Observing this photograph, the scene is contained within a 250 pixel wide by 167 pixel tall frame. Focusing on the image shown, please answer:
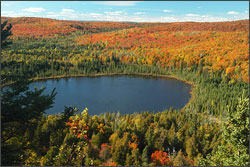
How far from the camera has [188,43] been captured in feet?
653

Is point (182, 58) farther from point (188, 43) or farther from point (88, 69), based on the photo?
point (88, 69)

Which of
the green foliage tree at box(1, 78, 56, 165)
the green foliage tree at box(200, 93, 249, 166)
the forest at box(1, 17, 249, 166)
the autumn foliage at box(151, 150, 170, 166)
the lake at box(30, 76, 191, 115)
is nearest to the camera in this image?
the green foliage tree at box(1, 78, 56, 165)

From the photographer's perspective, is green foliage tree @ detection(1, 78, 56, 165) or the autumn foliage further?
the autumn foliage

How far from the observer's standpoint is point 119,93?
97.8 m

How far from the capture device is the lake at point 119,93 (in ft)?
263

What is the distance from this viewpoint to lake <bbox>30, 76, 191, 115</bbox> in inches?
3159

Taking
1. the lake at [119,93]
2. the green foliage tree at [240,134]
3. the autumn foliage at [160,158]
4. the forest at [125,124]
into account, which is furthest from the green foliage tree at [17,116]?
the lake at [119,93]

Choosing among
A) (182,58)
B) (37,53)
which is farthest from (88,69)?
(182,58)

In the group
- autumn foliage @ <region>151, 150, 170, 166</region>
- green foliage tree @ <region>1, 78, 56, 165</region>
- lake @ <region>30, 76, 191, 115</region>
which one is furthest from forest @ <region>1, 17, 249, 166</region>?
lake @ <region>30, 76, 191, 115</region>

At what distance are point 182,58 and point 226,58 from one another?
29.9 metres

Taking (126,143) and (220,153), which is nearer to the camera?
(220,153)

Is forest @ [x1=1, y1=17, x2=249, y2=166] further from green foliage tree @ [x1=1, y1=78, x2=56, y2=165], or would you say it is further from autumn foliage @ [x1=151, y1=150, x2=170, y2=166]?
autumn foliage @ [x1=151, y1=150, x2=170, y2=166]

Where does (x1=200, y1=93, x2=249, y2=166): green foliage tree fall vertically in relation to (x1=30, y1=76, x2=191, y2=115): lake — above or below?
above

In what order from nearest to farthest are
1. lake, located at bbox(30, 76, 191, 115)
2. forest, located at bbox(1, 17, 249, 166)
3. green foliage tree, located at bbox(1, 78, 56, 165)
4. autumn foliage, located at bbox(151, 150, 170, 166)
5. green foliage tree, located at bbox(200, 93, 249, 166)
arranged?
green foliage tree, located at bbox(1, 78, 56, 165) < forest, located at bbox(1, 17, 249, 166) < green foliage tree, located at bbox(200, 93, 249, 166) < autumn foliage, located at bbox(151, 150, 170, 166) < lake, located at bbox(30, 76, 191, 115)
